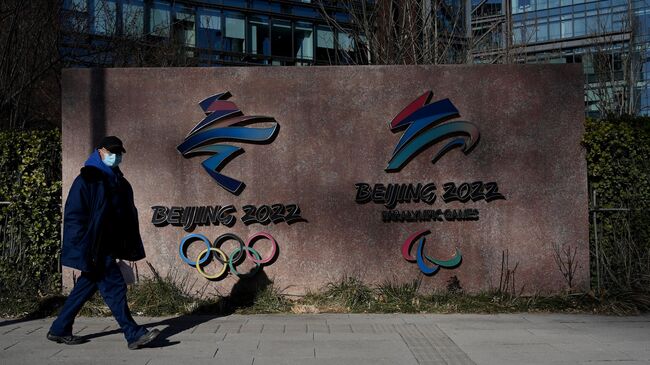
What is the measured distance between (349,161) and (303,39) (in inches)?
1043

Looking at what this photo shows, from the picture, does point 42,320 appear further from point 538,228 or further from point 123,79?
point 538,228

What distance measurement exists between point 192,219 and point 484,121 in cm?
413

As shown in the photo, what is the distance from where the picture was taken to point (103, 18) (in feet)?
56.6

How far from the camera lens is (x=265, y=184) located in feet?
31.7

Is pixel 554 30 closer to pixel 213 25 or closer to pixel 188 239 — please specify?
pixel 213 25

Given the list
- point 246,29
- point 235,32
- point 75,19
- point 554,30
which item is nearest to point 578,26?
point 554,30

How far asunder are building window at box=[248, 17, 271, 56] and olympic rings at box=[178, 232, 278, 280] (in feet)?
83.0

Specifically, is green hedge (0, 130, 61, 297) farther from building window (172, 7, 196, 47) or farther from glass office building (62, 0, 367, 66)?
glass office building (62, 0, 367, 66)

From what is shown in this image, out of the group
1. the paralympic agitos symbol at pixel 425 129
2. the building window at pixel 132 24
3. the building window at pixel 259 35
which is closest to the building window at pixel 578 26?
the building window at pixel 259 35

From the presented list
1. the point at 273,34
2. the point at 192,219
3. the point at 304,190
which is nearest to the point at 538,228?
the point at 304,190

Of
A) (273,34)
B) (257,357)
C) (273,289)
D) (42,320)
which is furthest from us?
(273,34)

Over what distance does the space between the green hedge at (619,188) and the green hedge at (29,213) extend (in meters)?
7.17

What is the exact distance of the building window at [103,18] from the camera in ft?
55.0

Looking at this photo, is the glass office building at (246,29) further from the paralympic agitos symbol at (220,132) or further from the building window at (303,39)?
the paralympic agitos symbol at (220,132)
